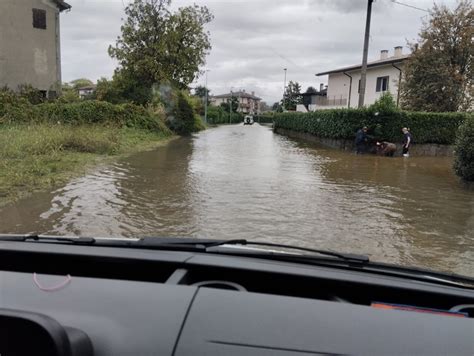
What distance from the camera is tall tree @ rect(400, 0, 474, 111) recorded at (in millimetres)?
22453

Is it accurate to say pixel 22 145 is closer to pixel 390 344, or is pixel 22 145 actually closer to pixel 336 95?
pixel 390 344

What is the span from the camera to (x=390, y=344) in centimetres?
125

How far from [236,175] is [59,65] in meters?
25.4

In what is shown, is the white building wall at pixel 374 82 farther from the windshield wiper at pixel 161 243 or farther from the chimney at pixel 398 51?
the windshield wiper at pixel 161 243

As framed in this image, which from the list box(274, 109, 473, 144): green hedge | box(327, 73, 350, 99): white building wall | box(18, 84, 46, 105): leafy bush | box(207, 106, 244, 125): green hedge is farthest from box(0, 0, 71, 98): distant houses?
box(207, 106, 244, 125): green hedge

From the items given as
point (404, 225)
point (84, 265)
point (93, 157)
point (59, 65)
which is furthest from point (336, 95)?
point (84, 265)

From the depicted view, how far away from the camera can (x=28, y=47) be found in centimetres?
2942

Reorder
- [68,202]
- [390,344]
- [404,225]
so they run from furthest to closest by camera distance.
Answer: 1. [68,202]
2. [404,225]
3. [390,344]

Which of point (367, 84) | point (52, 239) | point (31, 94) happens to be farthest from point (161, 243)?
point (367, 84)

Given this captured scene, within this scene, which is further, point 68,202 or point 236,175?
point 236,175

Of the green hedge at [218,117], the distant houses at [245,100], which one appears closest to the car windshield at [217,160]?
the green hedge at [218,117]

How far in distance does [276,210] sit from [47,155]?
7.99 metres

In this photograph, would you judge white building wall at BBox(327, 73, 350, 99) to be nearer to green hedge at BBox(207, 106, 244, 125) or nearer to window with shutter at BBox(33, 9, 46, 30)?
window with shutter at BBox(33, 9, 46, 30)

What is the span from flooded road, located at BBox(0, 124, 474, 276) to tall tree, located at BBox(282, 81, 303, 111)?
65509mm
